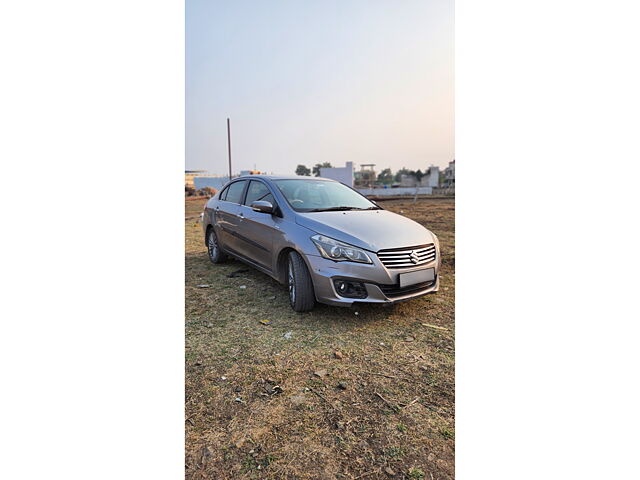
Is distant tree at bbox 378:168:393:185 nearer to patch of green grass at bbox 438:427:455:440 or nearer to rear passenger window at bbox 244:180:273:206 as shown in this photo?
rear passenger window at bbox 244:180:273:206

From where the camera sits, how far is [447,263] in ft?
16.3

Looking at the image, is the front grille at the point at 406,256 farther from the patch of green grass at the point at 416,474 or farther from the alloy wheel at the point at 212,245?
the alloy wheel at the point at 212,245

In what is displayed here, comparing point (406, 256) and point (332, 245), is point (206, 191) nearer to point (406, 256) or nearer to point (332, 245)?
point (332, 245)

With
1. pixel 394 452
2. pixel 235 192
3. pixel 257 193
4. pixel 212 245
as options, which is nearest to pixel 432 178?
pixel 212 245

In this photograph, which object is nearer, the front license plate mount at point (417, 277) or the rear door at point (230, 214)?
the front license plate mount at point (417, 277)

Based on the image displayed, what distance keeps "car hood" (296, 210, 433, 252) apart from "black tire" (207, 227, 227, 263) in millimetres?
2045

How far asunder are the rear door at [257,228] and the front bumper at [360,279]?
726 millimetres

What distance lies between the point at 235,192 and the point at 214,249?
37.9 inches

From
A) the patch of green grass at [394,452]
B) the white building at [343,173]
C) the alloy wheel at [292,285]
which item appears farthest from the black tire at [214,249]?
the white building at [343,173]

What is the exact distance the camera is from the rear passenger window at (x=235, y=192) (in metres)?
4.37

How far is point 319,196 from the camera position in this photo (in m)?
3.74
